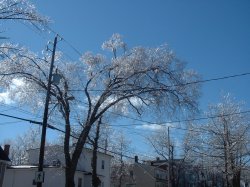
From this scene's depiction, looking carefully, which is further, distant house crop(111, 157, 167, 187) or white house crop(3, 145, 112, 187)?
distant house crop(111, 157, 167, 187)

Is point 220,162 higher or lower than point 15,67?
lower

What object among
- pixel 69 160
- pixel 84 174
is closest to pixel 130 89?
pixel 69 160

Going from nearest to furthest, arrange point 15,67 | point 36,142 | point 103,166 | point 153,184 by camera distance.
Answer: point 15,67 → point 103,166 → point 36,142 → point 153,184

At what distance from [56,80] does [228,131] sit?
22.7 metres

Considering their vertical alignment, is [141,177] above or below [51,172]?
above

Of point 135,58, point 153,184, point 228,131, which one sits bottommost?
point 153,184

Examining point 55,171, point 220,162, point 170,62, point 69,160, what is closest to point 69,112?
point 69,160

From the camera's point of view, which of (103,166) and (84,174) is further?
(103,166)

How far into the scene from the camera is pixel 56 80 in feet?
75.9

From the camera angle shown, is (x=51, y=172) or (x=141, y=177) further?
(x=141, y=177)

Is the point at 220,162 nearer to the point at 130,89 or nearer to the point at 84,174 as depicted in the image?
the point at 84,174

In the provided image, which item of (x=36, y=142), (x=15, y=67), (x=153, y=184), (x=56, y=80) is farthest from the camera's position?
(x=153, y=184)

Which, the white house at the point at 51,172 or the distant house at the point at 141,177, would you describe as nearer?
the white house at the point at 51,172

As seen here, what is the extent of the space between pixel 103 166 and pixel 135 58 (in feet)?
102
